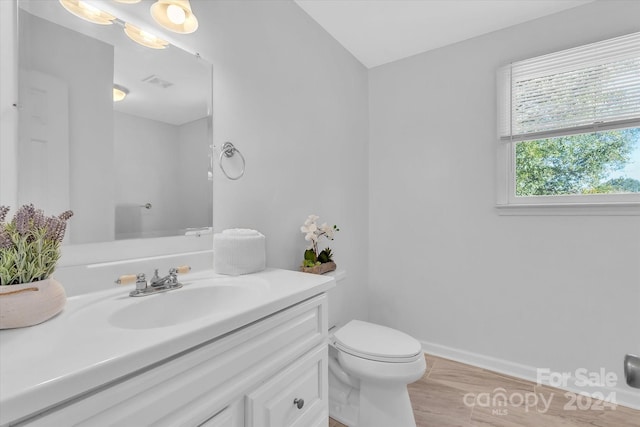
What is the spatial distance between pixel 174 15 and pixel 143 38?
153 mm

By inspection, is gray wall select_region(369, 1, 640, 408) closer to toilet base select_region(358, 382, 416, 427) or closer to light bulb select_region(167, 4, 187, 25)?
toilet base select_region(358, 382, 416, 427)

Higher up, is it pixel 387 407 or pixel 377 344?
pixel 377 344

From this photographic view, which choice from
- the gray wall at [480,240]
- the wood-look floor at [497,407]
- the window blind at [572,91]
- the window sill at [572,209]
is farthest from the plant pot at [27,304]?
the window blind at [572,91]

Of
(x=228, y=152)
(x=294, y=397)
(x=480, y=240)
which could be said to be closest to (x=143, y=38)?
(x=228, y=152)

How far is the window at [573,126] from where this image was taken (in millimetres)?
1706

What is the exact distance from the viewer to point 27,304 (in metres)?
0.62

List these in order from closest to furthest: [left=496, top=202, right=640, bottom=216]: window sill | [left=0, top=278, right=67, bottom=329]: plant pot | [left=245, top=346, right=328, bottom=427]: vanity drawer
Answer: [left=0, top=278, right=67, bottom=329]: plant pot → [left=245, top=346, right=328, bottom=427]: vanity drawer → [left=496, top=202, right=640, bottom=216]: window sill

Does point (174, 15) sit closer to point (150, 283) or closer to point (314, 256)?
point (150, 283)

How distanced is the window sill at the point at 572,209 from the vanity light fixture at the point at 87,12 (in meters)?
2.30

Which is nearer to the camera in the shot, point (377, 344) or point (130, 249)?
point (130, 249)

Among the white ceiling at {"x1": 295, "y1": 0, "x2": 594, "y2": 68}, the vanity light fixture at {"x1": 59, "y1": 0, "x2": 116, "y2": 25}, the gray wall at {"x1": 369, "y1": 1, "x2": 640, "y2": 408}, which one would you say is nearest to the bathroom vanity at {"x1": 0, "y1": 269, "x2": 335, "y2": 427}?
the vanity light fixture at {"x1": 59, "y1": 0, "x2": 116, "y2": 25}

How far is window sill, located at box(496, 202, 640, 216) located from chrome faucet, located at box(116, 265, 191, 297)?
2.03 m

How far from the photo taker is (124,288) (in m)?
0.99

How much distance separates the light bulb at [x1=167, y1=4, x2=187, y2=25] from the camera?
113cm
